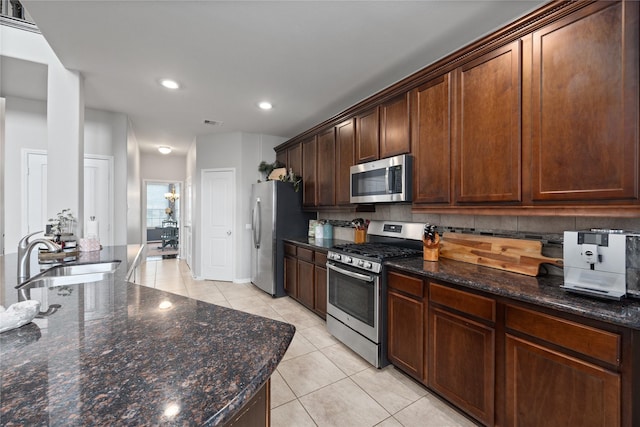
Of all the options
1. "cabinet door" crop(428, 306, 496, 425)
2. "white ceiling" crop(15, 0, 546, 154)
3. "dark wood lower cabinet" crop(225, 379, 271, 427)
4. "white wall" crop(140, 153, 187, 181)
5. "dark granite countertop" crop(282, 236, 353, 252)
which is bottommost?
"cabinet door" crop(428, 306, 496, 425)

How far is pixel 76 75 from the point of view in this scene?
9.13 feet

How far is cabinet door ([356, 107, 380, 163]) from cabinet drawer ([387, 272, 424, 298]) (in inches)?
49.2

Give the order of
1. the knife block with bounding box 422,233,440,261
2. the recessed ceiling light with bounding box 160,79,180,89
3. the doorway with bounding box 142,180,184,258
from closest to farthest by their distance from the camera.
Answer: the knife block with bounding box 422,233,440,261
the recessed ceiling light with bounding box 160,79,180,89
the doorway with bounding box 142,180,184,258

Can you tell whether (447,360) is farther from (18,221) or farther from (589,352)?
(18,221)

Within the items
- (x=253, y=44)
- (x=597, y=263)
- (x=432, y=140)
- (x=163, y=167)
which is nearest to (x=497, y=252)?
(x=597, y=263)

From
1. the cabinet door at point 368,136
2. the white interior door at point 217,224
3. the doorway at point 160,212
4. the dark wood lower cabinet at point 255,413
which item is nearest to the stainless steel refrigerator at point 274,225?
the white interior door at point 217,224

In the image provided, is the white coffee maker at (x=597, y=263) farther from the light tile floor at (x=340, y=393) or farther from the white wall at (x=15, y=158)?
the white wall at (x=15, y=158)

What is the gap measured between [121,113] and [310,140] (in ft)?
9.04

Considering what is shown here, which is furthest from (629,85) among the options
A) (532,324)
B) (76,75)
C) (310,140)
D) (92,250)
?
(76,75)

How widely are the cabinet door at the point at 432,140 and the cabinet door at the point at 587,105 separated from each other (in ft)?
1.94

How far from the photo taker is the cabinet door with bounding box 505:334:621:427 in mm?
1196

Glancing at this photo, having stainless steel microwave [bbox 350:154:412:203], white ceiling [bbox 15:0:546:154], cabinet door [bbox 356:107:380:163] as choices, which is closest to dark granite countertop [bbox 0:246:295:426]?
stainless steel microwave [bbox 350:154:412:203]

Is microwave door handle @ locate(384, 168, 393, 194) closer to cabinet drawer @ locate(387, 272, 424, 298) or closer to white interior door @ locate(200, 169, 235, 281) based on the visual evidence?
cabinet drawer @ locate(387, 272, 424, 298)

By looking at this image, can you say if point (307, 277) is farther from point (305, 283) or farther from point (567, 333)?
point (567, 333)
